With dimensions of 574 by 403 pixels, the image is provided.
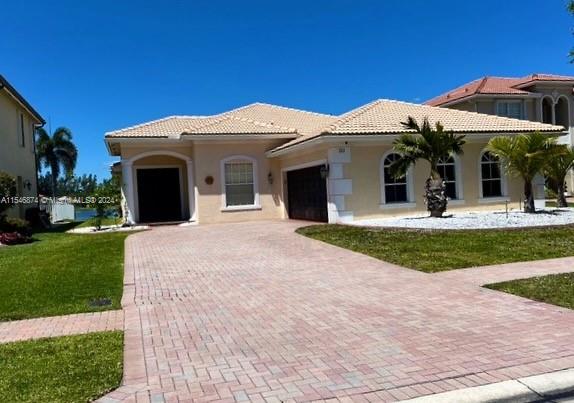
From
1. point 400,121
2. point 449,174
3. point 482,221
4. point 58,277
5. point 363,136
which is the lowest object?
point 58,277

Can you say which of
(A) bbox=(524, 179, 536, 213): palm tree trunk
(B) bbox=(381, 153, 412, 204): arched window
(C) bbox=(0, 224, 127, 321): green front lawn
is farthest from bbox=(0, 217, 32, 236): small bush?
(A) bbox=(524, 179, 536, 213): palm tree trunk

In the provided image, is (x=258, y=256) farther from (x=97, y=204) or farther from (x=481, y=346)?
(x=97, y=204)

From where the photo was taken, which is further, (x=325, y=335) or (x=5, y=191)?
(x=5, y=191)

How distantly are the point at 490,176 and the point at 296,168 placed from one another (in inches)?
298

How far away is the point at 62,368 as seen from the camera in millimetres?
5152

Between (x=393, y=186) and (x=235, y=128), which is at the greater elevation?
(x=235, y=128)

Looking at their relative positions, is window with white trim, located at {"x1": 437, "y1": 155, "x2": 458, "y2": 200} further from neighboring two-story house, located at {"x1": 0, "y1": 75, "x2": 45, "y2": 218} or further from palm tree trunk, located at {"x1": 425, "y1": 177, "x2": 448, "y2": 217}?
neighboring two-story house, located at {"x1": 0, "y1": 75, "x2": 45, "y2": 218}

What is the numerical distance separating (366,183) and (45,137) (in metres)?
45.3

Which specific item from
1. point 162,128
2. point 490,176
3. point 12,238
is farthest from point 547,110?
point 12,238

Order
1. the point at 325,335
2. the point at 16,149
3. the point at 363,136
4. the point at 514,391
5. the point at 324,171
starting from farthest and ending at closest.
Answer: the point at 16,149, the point at 324,171, the point at 363,136, the point at 325,335, the point at 514,391

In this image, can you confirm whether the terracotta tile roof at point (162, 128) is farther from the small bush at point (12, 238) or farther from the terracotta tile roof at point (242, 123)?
the small bush at point (12, 238)

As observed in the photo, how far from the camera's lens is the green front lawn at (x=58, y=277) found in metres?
7.96

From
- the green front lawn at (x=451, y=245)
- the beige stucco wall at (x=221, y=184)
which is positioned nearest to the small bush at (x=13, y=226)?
the beige stucco wall at (x=221, y=184)

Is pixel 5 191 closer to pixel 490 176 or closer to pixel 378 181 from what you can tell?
pixel 378 181
